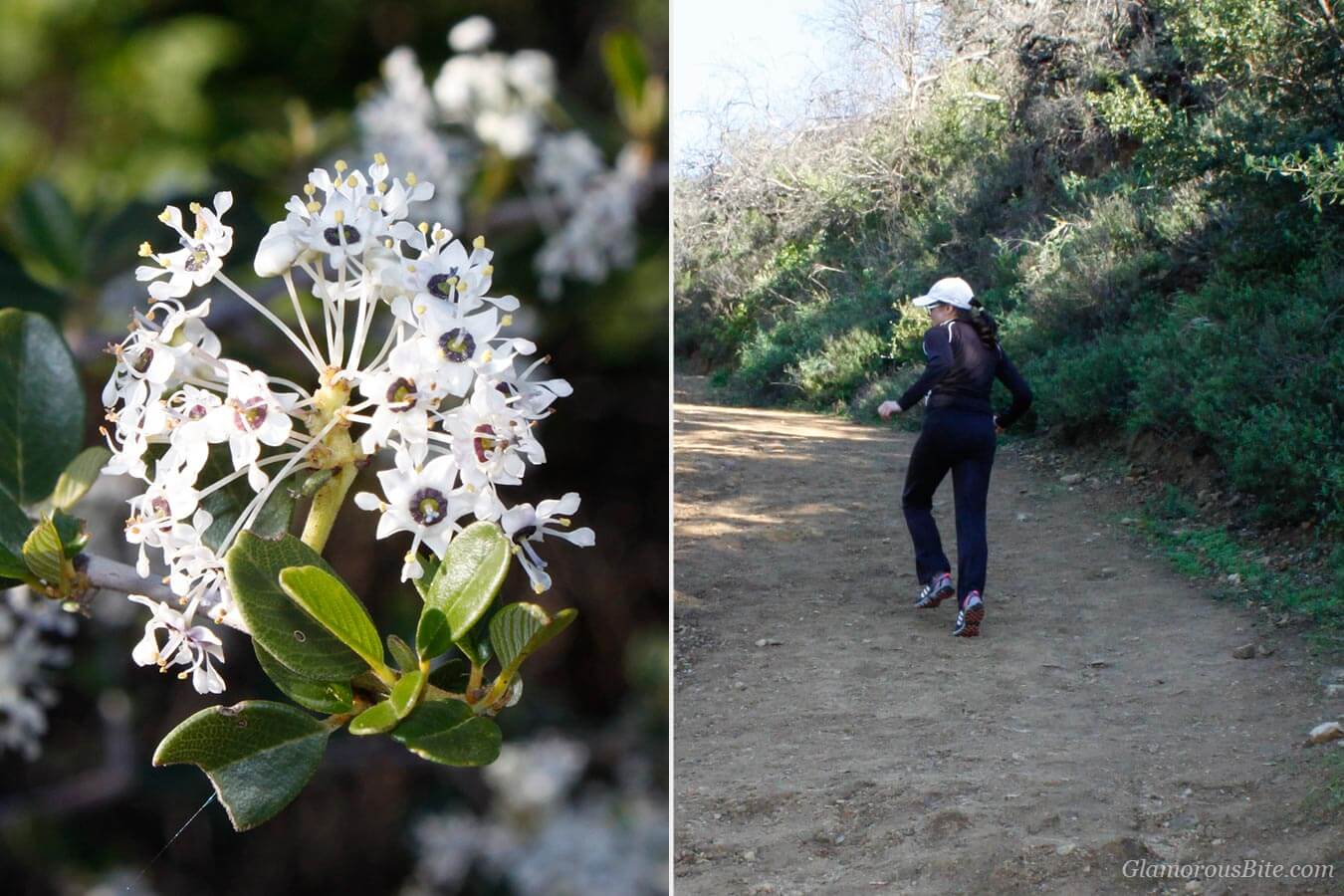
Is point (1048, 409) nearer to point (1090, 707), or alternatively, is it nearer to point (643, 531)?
point (1090, 707)

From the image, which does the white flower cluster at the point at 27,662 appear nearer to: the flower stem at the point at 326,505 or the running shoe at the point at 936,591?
the flower stem at the point at 326,505

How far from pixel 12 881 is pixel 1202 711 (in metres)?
1.58

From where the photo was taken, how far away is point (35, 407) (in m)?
0.84

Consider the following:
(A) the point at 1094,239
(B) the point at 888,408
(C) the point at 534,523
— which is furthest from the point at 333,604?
(A) the point at 1094,239

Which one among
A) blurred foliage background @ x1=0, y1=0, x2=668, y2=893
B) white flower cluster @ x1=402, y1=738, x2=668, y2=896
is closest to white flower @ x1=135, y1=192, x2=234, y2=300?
blurred foliage background @ x1=0, y1=0, x2=668, y2=893

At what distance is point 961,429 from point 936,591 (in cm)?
25

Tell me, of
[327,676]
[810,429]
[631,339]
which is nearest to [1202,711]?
[810,429]

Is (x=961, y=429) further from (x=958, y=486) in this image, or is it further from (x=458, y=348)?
(x=458, y=348)

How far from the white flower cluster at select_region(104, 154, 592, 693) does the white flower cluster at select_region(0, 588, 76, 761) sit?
0.67 metres

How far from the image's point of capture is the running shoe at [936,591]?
6.35 feet

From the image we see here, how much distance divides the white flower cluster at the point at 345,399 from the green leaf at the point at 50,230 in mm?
456

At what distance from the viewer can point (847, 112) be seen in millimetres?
1996

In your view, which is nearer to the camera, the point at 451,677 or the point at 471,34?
the point at 451,677

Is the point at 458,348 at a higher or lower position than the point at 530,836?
higher
